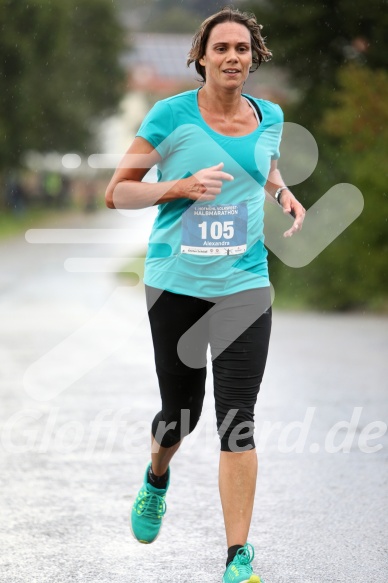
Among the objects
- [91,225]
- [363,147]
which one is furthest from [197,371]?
[91,225]

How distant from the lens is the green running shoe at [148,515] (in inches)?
190

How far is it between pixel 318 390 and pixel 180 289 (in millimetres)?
4731

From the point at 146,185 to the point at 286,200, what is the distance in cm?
62

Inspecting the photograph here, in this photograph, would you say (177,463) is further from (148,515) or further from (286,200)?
(286,200)

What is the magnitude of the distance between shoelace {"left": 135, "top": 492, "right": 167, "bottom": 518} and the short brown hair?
166 centimetres

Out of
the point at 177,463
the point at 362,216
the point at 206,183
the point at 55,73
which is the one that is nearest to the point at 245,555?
the point at 206,183

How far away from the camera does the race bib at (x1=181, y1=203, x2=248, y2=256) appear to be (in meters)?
4.28

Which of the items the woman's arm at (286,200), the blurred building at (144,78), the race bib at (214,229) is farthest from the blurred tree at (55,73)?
the race bib at (214,229)

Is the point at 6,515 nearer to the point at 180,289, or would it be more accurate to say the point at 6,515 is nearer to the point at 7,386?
the point at 180,289

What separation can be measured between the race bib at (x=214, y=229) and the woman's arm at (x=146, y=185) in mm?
129

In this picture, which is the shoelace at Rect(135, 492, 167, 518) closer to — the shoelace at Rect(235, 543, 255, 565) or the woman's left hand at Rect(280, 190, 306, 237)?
the shoelace at Rect(235, 543, 255, 565)

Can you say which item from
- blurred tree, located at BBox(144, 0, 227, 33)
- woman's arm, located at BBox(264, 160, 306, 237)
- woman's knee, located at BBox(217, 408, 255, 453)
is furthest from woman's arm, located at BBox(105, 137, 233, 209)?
blurred tree, located at BBox(144, 0, 227, 33)

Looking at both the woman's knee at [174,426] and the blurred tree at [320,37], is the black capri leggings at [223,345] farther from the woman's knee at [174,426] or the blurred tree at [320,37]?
the blurred tree at [320,37]

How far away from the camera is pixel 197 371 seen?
456 cm
